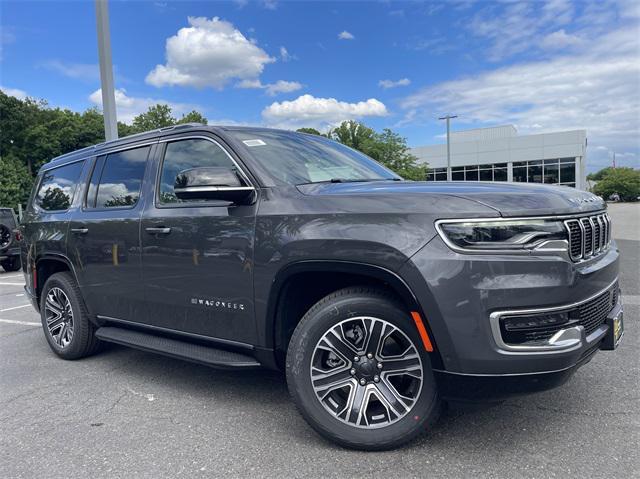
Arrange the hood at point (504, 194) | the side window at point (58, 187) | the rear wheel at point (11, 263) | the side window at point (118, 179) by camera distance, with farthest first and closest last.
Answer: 1. the rear wheel at point (11, 263)
2. the side window at point (58, 187)
3. the side window at point (118, 179)
4. the hood at point (504, 194)

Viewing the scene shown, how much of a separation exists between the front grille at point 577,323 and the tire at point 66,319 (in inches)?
144

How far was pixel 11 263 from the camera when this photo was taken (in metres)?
13.1

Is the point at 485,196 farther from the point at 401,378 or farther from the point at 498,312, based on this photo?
the point at 401,378

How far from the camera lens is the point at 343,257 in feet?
8.75

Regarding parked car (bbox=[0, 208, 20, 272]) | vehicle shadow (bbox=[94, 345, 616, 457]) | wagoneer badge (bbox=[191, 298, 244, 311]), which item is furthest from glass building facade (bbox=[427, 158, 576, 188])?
wagoneer badge (bbox=[191, 298, 244, 311])

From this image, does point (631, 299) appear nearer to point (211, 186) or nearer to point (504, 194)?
point (504, 194)

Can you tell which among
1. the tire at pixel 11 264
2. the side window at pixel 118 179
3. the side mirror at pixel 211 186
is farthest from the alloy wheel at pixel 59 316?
the tire at pixel 11 264

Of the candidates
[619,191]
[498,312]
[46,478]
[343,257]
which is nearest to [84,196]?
[46,478]

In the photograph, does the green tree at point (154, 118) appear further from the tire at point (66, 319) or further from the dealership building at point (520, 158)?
the tire at point (66, 319)

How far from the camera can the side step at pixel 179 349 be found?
3182 mm

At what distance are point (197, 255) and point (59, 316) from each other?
233cm

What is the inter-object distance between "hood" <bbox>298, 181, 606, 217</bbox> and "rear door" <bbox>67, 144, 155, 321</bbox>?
1.58 m

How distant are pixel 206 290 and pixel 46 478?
1.32 metres

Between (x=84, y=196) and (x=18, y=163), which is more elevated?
(x=18, y=163)
